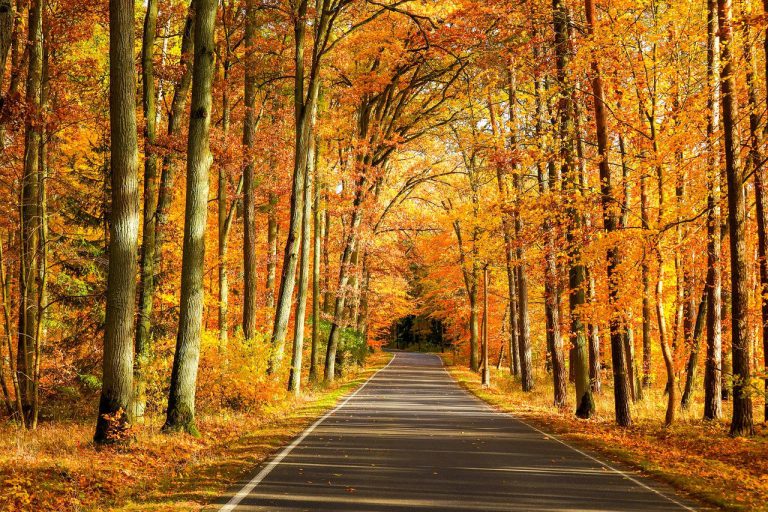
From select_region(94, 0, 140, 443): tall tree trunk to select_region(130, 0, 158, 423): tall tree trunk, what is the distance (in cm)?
455

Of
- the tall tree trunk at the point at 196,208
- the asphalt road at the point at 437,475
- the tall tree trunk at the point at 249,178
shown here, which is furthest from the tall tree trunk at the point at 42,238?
the tall tree trunk at the point at 249,178

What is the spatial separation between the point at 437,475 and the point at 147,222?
9.70m

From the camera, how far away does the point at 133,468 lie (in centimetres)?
938

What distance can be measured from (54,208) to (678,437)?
16297mm

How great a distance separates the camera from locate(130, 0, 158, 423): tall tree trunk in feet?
50.3

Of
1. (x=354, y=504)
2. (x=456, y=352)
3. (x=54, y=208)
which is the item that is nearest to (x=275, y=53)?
(x=54, y=208)

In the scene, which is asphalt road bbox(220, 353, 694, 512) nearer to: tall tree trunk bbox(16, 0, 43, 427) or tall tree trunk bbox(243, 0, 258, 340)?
tall tree trunk bbox(16, 0, 43, 427)

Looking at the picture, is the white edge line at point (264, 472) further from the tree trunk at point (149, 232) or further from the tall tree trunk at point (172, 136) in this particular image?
the tall tree trunk at point (172, 136)

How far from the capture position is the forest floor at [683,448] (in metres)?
9.17

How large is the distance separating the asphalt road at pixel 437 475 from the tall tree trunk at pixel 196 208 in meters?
2.58

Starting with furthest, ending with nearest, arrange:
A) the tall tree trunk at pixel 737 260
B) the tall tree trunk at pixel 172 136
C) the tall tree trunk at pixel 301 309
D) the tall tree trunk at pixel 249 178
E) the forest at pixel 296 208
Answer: the tall tree trunk at pixel 301 309 < the tall tree trunk at pixel 249 178 < the tall tree trunk at pixel 172 136 < the tall tree trunk at pixel 737 260 < the forest at pixel 296 208

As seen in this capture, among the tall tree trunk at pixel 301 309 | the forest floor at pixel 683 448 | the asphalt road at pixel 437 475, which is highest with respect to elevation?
the tall tree trunk at pixel 301 309

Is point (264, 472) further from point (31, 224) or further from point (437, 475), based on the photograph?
point (31, 224)

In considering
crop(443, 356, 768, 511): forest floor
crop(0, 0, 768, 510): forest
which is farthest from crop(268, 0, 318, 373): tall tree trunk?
crop(443, 356, 768, 511): forest floor
